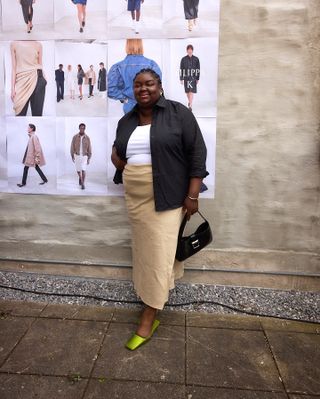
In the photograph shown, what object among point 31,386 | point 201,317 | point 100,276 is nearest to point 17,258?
point 100,276

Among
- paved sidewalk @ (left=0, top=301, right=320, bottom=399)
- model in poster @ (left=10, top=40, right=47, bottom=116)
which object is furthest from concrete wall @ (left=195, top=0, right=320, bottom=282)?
model in poster @ (left=10, top=40, right=47, bottom=116)

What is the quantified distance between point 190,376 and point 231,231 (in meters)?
1.48

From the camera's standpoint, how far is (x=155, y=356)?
9.64 ft

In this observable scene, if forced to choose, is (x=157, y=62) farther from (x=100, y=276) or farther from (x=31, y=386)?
(x=31, y=386)

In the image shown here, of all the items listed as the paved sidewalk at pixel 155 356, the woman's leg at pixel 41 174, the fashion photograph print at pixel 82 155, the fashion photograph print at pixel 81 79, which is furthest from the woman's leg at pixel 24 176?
the paved sidewalk at pixel 155 356

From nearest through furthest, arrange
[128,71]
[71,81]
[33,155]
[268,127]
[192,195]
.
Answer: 1. [192,195]
2. [268,127]
3. [128,71]
4. [71,81]
5. [33,155]

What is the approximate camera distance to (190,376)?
2.71 m

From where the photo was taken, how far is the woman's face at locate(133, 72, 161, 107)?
290cm

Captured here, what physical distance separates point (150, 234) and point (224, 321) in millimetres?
1110

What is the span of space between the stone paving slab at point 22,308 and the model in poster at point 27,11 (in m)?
2.64

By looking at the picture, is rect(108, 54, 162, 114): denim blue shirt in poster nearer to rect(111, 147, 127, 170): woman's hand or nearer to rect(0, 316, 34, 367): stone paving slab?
rect(111, 147, 127, 170): woman's hand

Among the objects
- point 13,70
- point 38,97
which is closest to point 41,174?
point 38,97

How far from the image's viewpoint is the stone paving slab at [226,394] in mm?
2523

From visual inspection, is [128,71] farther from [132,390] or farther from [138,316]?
[132,390]
